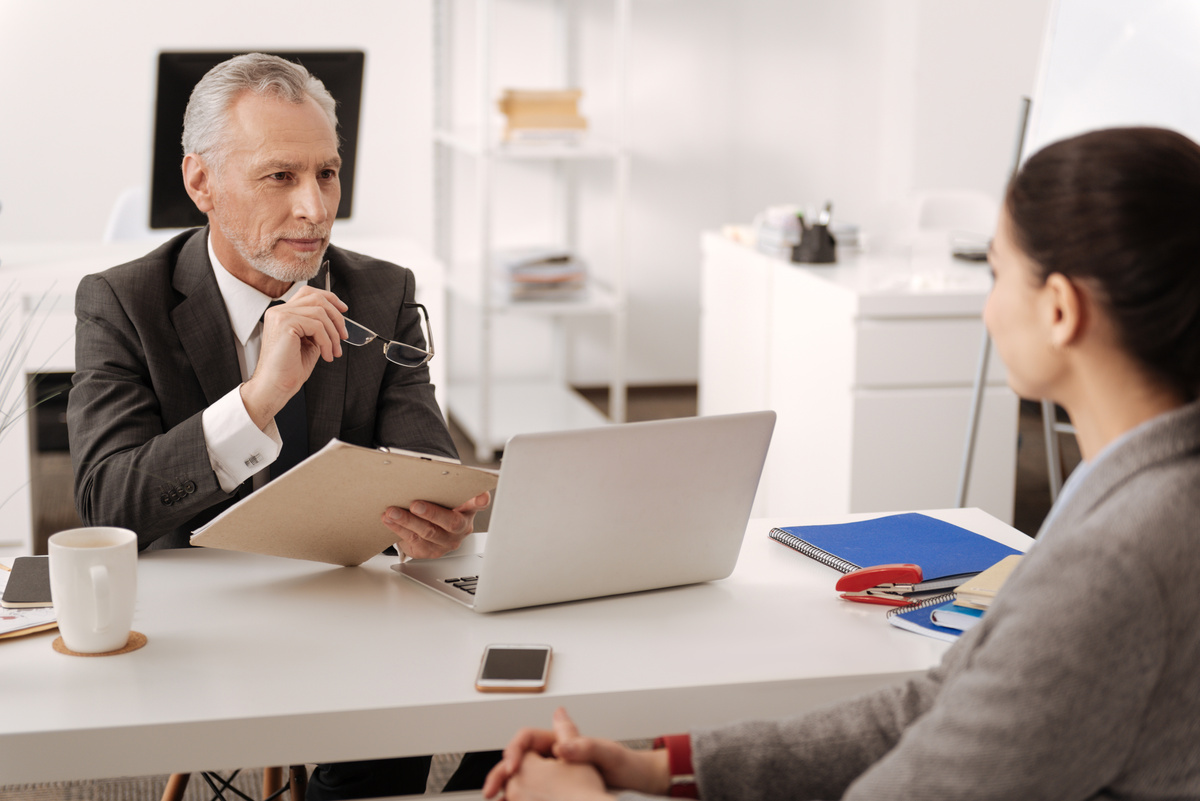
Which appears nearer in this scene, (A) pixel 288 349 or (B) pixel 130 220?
(A) pixel 288 349

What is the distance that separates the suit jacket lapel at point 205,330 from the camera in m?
1.56

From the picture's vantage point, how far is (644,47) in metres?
4.86

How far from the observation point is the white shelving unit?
13.2ft

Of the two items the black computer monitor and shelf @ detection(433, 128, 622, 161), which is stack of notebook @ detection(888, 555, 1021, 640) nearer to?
the black computer monitor

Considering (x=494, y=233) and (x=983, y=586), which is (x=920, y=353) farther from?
(x=494, y=233)

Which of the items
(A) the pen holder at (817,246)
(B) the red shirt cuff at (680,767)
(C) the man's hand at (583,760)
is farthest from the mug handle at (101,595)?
(A) the pen holder at (817,246)

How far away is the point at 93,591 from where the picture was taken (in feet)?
3.56

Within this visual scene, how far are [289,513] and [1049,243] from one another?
29.7 inches

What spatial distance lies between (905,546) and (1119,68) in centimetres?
153

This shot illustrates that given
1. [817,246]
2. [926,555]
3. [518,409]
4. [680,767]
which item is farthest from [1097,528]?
[518,409]

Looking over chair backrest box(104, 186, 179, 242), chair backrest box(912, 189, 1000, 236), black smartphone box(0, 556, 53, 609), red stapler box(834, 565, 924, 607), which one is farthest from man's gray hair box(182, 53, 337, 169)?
chair backrest box(912, 189, 1000, 236)

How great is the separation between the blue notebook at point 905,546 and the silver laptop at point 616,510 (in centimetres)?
14

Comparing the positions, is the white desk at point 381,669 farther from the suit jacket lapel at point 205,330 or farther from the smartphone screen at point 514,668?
the suit jacket lapel at point 205,330

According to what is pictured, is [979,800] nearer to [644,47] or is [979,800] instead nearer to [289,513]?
[289,513]
